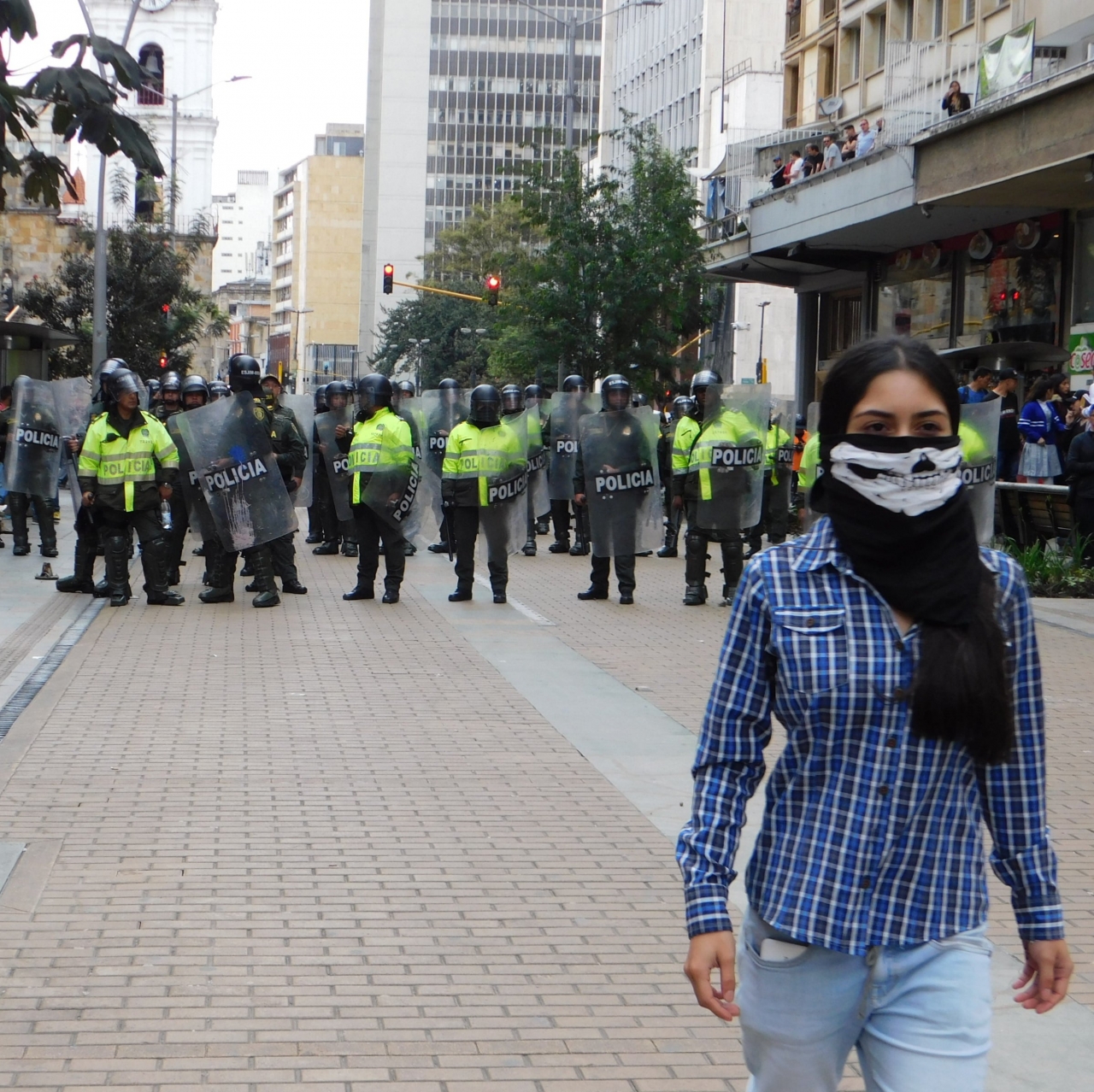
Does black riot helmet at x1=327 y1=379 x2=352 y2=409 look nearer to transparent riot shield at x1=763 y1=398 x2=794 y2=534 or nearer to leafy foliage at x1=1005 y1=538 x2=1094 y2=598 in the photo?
transparent riot shield at x1=763 y1=398 x2=794 y2=534

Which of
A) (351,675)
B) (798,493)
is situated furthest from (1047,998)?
(798,493)

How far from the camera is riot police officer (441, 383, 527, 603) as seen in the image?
15.8m

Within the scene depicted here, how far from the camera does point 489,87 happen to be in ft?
474

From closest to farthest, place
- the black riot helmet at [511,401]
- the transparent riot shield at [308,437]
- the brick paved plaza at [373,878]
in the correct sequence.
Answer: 1. the brick paved plaza at [373,878]
2. the black riot helmet at [511,401]
3. the transparent riot shield at [308,437]

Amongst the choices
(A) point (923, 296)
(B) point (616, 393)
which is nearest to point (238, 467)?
(B) point (616, 393)

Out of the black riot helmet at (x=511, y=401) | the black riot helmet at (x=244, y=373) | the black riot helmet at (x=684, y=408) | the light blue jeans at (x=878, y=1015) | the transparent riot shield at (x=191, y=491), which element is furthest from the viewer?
the black riot helmet at (x=511, y=401)

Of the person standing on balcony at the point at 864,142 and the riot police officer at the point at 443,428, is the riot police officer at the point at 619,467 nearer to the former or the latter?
the riot police officer at the point at 443,428

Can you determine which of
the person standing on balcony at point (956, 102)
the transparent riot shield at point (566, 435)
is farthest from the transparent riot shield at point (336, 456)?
the person standing on balcony at point (956, 102)

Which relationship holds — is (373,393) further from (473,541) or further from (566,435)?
(566,435)

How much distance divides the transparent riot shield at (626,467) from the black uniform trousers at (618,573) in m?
0.11

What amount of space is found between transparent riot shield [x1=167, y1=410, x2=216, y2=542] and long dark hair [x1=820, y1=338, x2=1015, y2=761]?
1318cm

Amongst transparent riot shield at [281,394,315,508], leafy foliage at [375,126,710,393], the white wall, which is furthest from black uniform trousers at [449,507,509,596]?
the white wall

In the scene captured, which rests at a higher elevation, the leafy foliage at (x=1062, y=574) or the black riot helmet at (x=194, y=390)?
the black riot helmet at (x=194, y=390)

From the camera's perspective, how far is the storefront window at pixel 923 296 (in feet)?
103
